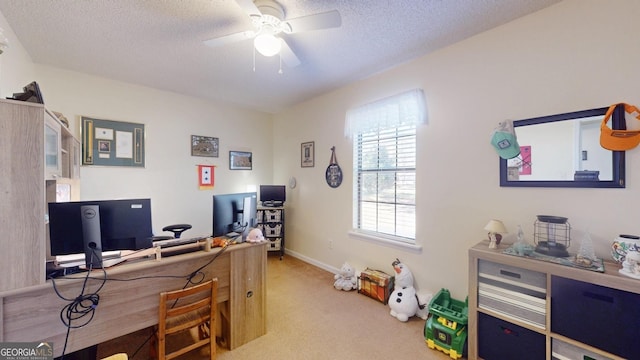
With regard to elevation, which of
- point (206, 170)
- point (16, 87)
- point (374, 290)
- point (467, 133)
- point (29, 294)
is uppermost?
point (16, 87)

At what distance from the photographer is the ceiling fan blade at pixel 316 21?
5.07ft

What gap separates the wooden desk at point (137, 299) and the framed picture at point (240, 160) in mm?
2494

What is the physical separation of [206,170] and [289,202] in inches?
57.9

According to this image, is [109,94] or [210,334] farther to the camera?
[109,94]

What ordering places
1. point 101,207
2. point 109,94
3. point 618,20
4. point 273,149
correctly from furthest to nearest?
point 273,149 < point 109,94 < point 618,20 < point 101,207

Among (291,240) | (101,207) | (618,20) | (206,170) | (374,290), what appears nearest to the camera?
(101,207)

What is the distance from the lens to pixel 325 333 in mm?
2191

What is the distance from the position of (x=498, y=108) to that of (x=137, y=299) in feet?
10.0

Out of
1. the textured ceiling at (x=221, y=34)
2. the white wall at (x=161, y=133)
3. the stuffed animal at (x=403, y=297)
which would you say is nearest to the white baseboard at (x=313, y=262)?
the stuffed animal at (x=403, y=297)

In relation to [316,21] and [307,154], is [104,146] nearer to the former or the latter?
[307,154]

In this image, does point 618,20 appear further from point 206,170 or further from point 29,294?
point 206,170

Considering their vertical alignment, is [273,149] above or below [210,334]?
above

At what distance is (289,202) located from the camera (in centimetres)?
442

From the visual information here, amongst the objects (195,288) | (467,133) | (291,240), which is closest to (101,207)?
(195,288)
